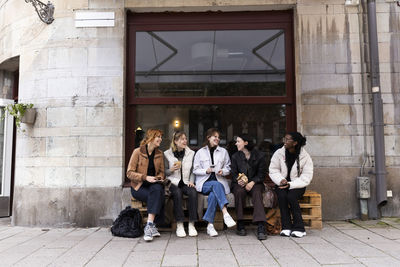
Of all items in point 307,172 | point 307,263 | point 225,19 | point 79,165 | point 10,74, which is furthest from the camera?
point 10,74

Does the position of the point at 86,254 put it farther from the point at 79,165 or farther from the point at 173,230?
the point at 79,165

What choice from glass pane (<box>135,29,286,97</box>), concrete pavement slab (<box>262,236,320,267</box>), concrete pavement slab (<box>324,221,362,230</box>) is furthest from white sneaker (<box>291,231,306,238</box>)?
glass pane (<box>135,29,286,97</box>)

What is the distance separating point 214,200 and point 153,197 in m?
0.97

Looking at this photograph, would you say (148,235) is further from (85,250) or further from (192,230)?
(85,250)

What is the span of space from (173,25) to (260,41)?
185cm

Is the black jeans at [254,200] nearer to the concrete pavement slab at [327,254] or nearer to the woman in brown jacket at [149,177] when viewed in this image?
the concrete pavement slab at [327,254]

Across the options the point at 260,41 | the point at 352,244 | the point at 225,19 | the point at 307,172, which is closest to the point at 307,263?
the point at 352,244

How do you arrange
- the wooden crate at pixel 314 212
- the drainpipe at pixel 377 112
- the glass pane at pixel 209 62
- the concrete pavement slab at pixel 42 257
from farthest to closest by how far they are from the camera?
the glass pane at pixel 209 62
the drainpipe at pixel 377 112
the wooden crate at pixel 314 212
the concrete pavement slab at pixel 42 257

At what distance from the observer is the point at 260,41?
627cm

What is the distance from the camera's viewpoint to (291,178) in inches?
194

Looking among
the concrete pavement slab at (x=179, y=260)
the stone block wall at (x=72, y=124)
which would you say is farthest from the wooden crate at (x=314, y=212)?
the stone block wall at (x=72, y=124)

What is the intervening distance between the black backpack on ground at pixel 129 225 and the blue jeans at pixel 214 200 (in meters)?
1.09

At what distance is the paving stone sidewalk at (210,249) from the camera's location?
3629 millimetres

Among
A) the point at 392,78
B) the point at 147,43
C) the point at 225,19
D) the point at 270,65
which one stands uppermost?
the point at 225,19
